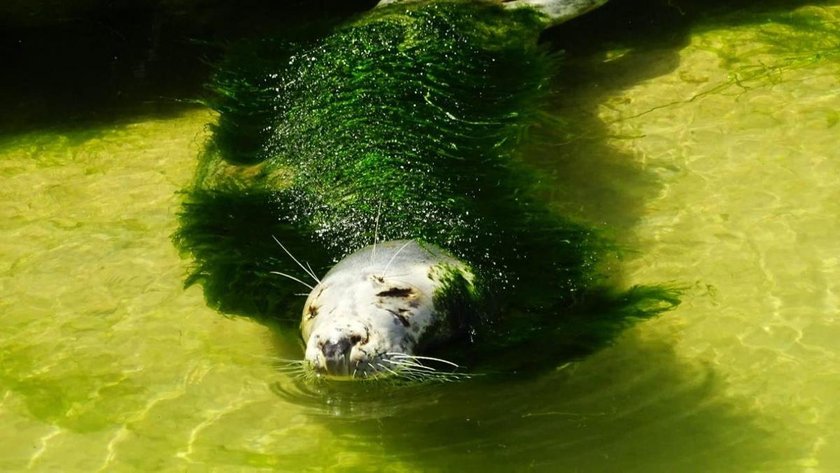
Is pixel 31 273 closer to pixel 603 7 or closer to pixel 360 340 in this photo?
pixel 360 340

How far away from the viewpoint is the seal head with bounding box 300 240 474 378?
4.02 metres

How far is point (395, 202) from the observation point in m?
4.93

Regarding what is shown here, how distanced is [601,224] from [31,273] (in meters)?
2.53

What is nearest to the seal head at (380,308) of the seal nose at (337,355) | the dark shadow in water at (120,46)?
the seal nose at (337,355)

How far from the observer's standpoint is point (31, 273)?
5301 millimetres

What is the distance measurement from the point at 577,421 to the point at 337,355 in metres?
0.87

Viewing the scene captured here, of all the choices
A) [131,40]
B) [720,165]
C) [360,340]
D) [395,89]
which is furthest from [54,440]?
[131,40]

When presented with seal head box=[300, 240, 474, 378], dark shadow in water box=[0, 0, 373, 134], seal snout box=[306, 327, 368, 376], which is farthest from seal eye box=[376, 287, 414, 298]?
dark shadow in water box=[0, 0, 373, 134]

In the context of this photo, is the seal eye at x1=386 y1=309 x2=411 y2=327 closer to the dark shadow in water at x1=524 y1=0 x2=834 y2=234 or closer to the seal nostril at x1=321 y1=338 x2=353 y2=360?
the seal nostril at x1=321 y1=338 x2=353 y2=360

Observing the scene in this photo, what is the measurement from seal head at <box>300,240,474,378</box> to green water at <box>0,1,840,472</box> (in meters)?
0.27

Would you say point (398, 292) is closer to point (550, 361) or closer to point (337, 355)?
point (337, 355)

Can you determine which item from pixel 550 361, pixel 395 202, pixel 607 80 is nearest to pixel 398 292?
pixel 550 361

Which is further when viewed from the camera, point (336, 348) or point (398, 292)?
point (398, 292)

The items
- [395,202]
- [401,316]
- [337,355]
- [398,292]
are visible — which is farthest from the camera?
[395,202]
